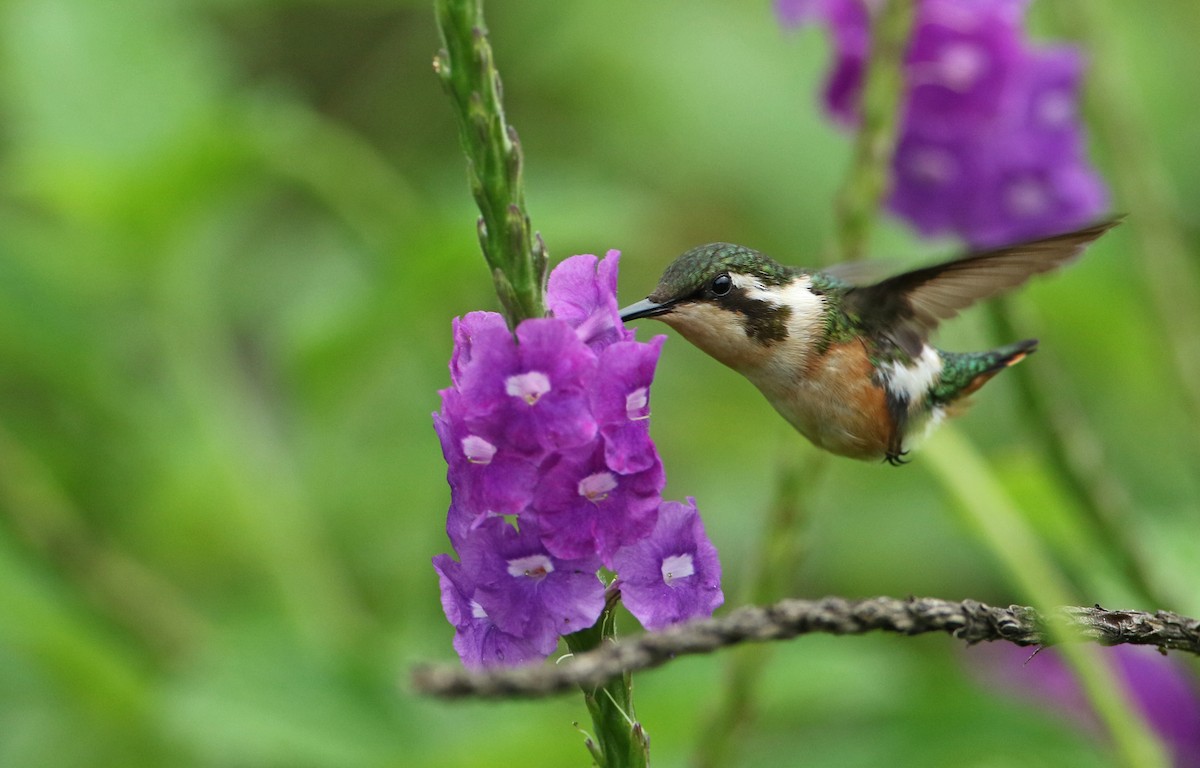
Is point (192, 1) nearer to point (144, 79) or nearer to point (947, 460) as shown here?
point (144, 79)

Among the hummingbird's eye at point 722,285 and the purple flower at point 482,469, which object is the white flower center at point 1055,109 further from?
the purple flower at point 482,469

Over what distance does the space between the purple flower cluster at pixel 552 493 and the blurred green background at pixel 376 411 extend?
767 mm

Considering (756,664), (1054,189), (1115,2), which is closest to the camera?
(756,664)

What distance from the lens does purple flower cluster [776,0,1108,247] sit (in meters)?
2.54

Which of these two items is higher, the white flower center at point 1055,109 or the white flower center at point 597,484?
the white flower center at point 1055,109

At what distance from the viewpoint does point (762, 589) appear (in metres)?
2.04

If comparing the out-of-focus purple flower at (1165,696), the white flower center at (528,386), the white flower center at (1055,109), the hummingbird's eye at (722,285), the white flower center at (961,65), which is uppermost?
the white flower center at (961,65)

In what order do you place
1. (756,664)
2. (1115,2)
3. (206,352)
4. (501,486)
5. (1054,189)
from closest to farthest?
(501,486), (756,664), (1054,189), (206,352), (1115,2)

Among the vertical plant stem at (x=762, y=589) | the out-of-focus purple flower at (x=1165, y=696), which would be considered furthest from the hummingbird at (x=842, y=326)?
the out-of-focus purple flower at (x=1165, y=696)

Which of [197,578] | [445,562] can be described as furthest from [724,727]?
[197,578]

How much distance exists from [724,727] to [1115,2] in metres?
3.85

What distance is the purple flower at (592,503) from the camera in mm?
1298

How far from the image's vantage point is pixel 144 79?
10.6ft

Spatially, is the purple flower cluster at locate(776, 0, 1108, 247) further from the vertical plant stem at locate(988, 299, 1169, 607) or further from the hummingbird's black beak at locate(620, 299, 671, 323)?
the hummingbird's black beak at locate(620, 299, 671, 323)
